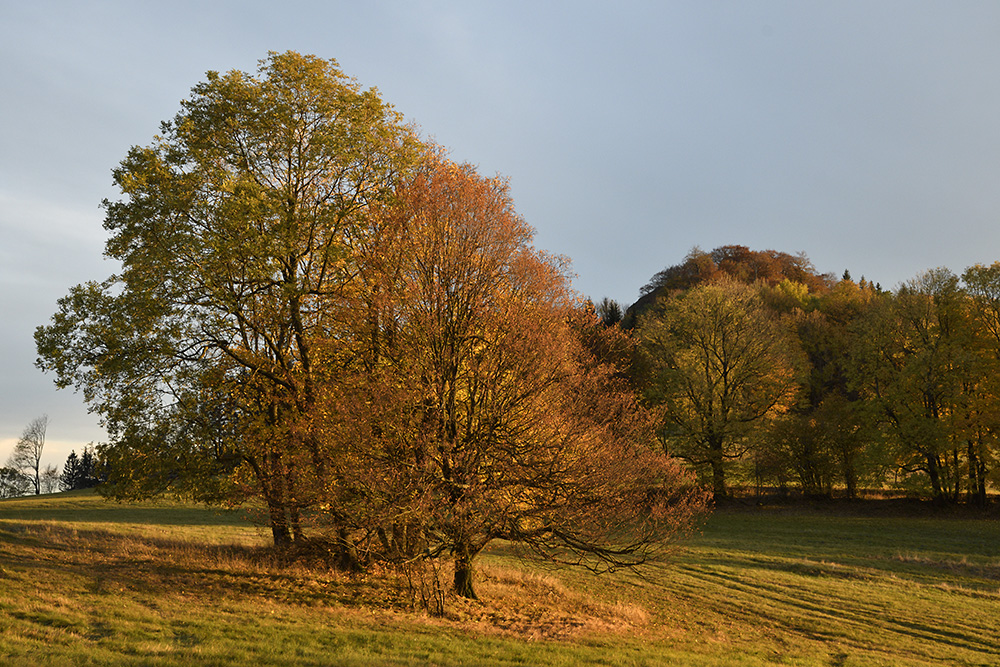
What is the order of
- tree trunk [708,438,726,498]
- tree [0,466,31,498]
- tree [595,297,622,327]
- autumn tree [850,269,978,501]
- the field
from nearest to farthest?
the field
autumn tree [850,269,978,501]
tree trunk [708,438,726,498]
tree [595,297,622,327]
tree [0,466,31,498]

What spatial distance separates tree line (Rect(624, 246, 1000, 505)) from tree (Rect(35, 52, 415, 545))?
33.3 m

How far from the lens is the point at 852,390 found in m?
46.2

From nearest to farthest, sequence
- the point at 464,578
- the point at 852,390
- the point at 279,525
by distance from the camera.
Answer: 1. the point at 464,578
2. the point at 279,525
3. the point at 852,390

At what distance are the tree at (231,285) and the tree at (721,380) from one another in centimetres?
Result: 3419

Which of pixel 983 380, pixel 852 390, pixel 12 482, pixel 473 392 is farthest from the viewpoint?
pixel 12 482

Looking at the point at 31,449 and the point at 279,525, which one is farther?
the point at 31,449

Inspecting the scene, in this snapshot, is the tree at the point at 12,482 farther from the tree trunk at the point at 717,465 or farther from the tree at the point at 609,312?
the tree trunk at the point at 717,465

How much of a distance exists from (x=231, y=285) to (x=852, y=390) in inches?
1768

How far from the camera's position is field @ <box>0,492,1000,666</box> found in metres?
11.2

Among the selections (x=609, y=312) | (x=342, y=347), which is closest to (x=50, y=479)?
(x=609, y=312)

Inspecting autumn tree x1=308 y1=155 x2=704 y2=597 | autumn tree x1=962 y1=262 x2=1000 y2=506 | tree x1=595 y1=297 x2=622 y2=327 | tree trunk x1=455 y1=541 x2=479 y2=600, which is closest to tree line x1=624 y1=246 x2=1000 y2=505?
autumn tree x1=962 y1=262 x2=1000 y2=506

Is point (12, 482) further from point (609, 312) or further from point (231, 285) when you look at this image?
point (231, 285)

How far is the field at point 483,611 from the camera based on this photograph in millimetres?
11203

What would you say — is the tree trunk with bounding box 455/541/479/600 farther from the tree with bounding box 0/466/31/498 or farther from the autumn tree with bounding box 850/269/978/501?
the tree with bounding box 0/466/31/498
